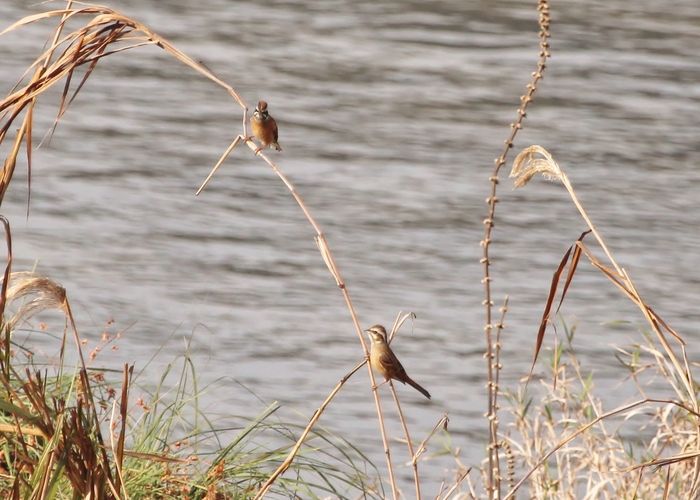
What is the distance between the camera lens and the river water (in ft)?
20.7

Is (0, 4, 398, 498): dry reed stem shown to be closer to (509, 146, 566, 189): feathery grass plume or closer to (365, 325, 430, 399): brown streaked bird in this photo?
(509, 146, 566, 189): feathery grass plume

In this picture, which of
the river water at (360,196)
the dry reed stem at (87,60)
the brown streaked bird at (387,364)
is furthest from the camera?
the river water at (360,196)

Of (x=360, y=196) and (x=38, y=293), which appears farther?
(x=360, y=196)

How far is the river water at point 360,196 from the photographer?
6312 mm

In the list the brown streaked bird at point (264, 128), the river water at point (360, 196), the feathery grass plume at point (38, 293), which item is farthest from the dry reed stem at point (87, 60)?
the brown streaked bird at point (264, 128)

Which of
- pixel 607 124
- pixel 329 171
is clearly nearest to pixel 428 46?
pixel 607 124

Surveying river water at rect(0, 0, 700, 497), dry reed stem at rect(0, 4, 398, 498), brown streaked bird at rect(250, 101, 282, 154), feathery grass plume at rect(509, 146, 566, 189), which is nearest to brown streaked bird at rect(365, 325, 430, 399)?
river water at rect(0, 0, 700, 497)

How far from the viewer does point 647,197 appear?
344 inches

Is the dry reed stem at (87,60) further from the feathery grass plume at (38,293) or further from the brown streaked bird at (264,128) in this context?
the brown streaked bird at (264,128)

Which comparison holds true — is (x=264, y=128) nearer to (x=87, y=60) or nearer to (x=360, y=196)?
(x=87, y=60)

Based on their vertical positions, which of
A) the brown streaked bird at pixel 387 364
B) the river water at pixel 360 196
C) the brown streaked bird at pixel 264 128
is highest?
the brown streaked bird at pixel 264 128

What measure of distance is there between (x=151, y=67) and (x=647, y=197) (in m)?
5.04

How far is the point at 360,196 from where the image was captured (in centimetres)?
838

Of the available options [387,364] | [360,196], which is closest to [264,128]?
[387,364]
